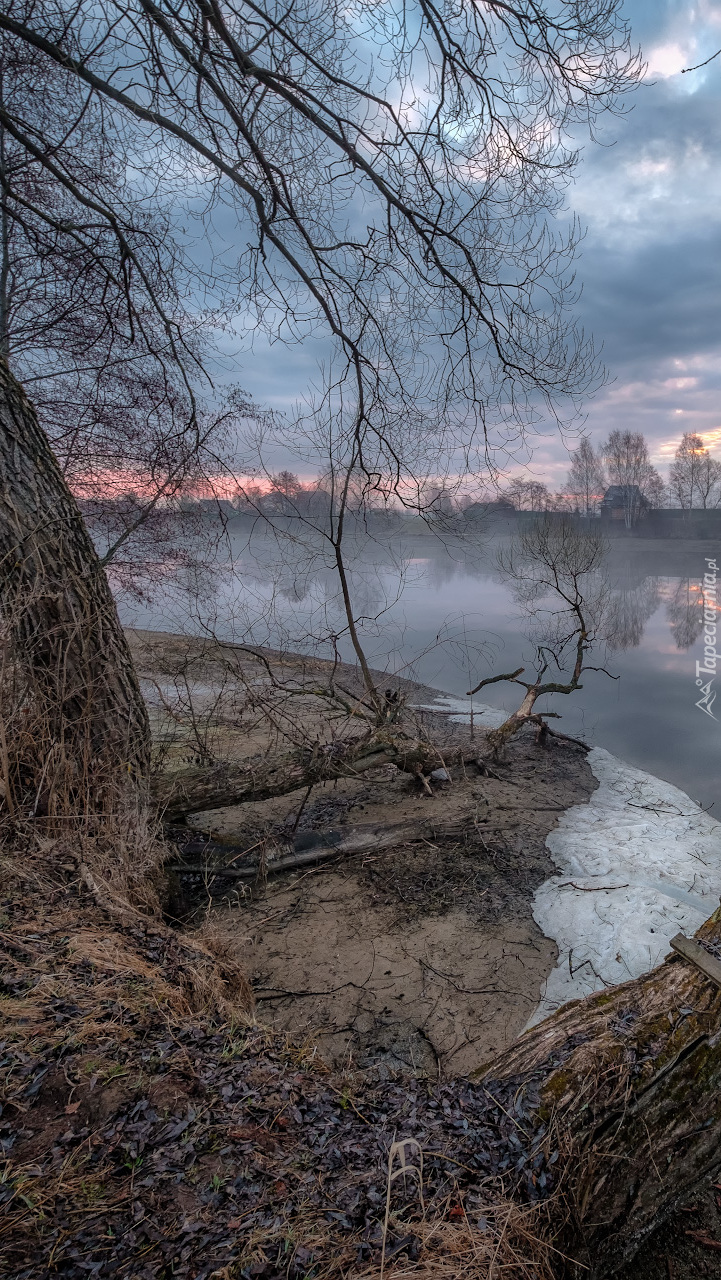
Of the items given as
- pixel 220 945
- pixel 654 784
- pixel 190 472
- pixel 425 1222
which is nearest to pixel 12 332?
pixel 190 472

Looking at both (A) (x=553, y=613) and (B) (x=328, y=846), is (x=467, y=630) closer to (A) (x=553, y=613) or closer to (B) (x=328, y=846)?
(B) (x=328, y=846)

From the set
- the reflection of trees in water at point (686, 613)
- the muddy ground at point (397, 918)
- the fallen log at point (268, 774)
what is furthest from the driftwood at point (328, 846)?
the reflection of trees in water at point (686, 613)

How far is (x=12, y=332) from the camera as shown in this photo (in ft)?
23.2

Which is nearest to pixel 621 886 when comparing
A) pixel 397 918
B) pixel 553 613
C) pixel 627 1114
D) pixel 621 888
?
pixel 621 888

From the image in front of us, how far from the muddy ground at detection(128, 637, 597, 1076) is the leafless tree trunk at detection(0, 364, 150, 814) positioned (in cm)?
139

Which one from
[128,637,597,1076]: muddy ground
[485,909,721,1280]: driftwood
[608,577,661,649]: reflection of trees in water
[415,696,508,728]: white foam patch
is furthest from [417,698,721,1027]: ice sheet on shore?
[608,577,661,649]: reflection of trees in water

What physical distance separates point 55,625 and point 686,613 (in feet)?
81.2

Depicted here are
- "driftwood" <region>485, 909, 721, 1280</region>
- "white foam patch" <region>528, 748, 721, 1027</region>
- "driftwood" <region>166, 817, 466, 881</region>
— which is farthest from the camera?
"driftwood" <region>166, 817, 466, 881</region>

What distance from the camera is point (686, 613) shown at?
23625mm

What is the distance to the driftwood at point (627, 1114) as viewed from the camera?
5.97 ft

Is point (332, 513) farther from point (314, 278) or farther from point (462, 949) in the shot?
point (462, 949)

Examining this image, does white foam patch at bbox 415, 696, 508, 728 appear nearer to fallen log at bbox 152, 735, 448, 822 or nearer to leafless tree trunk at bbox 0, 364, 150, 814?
fallen log at bbox 152, 735, 448, 822

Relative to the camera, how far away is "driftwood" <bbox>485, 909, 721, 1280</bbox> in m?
1.82

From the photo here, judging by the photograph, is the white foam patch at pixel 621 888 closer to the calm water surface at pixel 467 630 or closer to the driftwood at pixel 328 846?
the driftwood at pixel 328 846
